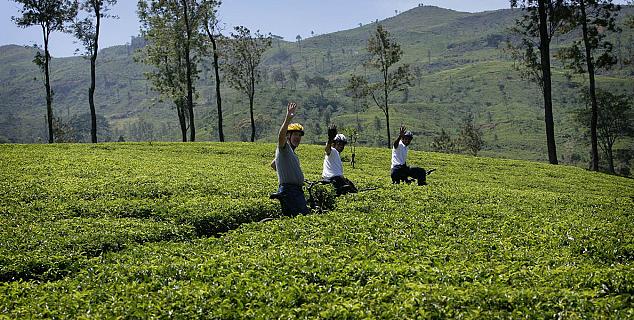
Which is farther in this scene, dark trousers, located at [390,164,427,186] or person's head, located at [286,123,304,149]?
dark trousers, located at [390,164,427,186]

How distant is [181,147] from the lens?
4266 centimetres

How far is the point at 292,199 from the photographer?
47.4ft

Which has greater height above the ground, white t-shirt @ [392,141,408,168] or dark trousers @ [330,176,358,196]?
white t-shirt @ [392,141,408,168]

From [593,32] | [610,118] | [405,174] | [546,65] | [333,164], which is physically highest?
[593,32]

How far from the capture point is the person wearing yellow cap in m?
13.7

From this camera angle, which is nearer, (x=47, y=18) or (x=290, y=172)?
(x=290, y=172)

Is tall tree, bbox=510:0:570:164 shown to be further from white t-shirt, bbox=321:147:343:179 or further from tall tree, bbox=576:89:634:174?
tall tree, bbox=576:89:634:174

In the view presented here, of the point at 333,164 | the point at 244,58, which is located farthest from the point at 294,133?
the point at 244,58

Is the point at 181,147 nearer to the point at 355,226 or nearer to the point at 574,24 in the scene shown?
the point at 355,226

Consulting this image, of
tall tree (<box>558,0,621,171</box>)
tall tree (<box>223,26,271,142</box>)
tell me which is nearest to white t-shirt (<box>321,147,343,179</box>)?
tall tree (<box>558,0,621,171</box>)

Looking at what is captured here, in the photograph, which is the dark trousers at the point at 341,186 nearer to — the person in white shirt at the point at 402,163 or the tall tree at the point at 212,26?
the person in white shirt at the point at 402,163

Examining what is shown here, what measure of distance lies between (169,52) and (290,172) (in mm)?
51550

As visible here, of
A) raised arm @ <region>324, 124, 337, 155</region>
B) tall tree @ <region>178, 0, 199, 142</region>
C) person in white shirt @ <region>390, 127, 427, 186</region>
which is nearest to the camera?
raised arm @ <region>324, 124, 337, 155</region>

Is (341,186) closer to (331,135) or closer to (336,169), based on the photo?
(336,169)
